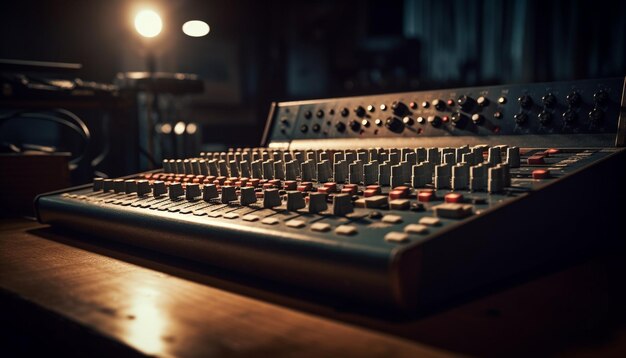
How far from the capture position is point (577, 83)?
0.89 m

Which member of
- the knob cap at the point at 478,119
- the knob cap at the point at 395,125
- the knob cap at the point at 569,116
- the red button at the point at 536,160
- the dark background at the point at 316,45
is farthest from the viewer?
the dark background at the point at 316,45

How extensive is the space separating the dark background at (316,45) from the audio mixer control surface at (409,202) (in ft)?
6.87

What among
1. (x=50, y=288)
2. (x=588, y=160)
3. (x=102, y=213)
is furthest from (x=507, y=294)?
(x=102, y=213)

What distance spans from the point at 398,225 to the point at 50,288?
369mm

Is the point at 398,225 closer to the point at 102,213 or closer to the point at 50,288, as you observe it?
the point at 50,288

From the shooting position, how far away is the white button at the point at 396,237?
45cm

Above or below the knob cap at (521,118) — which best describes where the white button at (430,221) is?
below

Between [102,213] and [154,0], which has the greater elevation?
[154,0]

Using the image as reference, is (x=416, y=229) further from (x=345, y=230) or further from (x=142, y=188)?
(x=142, y=188)

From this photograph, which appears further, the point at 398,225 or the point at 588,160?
the point at 588,160

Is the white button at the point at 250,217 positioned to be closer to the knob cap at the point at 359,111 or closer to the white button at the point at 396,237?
the white button at the point at 396,237

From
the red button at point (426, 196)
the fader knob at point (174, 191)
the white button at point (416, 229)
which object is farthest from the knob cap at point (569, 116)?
the fader knob at point (174, 191)

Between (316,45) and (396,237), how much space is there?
4.83m

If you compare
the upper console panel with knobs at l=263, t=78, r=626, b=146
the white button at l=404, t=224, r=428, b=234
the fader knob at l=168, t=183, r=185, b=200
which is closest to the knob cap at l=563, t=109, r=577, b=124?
the upper console panel with knobs at l=263, t=78, r=626, b=146
